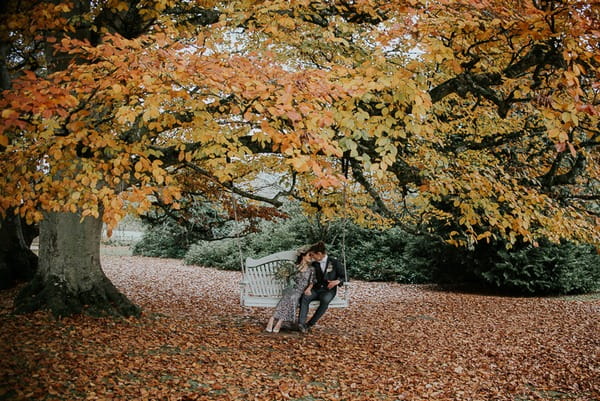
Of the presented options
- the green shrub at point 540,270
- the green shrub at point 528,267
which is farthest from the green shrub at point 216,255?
the green shrub at point 540,270

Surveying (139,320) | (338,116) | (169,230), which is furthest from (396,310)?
(169,230)

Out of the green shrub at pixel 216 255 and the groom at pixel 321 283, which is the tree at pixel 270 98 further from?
the green shrub at pixel 216 255

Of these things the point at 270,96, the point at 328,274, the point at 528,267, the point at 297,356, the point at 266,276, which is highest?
the point at 270,96

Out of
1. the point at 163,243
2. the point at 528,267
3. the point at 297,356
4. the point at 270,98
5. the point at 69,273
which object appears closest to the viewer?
the point at 270,98

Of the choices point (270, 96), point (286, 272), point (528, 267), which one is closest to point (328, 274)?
point (286, 272)

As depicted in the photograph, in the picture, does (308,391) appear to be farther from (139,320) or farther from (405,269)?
(405,269)

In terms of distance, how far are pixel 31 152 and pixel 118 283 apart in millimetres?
8535

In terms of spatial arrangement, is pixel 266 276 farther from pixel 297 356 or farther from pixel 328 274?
pixel 297 356

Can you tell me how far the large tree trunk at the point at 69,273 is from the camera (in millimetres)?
6574

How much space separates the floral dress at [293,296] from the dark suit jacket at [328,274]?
3.0 inches

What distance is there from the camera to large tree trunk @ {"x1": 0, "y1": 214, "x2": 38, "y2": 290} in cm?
887

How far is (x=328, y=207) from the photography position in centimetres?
851

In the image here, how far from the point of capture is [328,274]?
22.1 feet

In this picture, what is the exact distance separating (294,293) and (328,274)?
0.55 m
